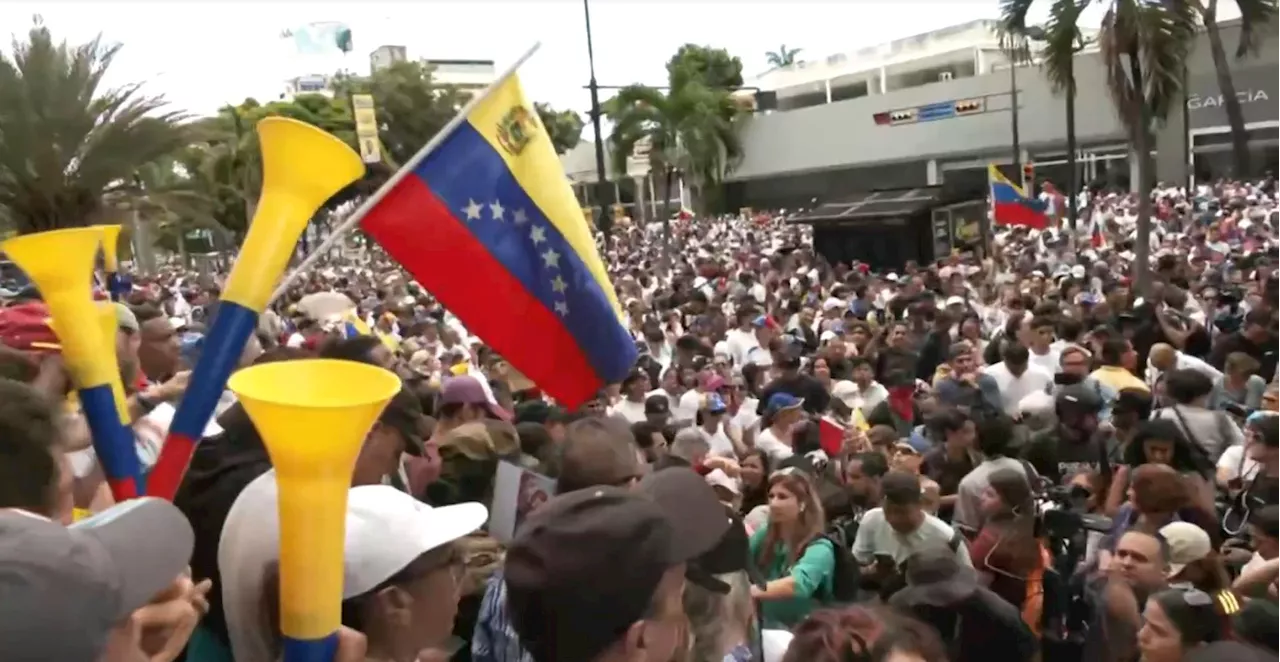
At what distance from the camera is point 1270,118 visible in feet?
125

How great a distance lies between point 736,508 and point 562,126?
157 ft

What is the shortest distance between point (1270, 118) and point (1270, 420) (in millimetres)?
38544

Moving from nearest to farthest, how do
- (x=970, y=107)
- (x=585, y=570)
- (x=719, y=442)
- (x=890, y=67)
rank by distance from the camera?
1. (x=585, y=570)
2. (x=719, y=442)
3. (x=970, y=107)
4. (x=890, y=67)

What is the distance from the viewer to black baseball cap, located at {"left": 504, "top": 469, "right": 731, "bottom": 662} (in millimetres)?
1871

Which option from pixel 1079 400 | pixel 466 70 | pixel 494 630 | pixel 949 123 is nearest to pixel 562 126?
pixel 949 123

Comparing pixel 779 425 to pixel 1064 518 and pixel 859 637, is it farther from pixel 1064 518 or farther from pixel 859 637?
pixel 859 637

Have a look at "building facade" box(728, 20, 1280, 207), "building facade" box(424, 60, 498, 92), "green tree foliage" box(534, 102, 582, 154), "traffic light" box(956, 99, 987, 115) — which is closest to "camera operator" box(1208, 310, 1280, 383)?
"building facade" box(728, 20, 1280, 207)

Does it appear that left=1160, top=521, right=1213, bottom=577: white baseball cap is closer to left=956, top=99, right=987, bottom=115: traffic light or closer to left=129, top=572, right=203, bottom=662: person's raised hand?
left=129, top=572, right=203, bottom=662: person's raised hand

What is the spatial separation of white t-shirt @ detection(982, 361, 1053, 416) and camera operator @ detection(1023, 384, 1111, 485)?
142cm

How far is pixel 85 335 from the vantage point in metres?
2.20

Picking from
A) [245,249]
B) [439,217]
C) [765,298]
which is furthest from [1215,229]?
[245,249]

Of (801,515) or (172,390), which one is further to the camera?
(172,390)

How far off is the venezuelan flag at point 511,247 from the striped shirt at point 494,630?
1.69 meters

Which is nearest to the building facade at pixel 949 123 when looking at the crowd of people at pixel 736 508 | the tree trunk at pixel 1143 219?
the tree trunk at pixel 1143 219
